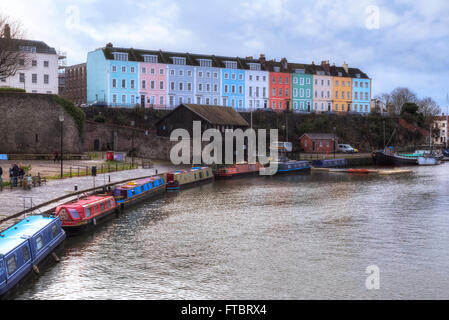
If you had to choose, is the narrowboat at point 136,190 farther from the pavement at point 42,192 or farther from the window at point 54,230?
the window at point 54,230

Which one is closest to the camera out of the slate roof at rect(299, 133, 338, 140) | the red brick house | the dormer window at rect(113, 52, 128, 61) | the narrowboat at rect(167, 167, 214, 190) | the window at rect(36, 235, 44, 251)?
the window at rect(36, 235, 44, 251)

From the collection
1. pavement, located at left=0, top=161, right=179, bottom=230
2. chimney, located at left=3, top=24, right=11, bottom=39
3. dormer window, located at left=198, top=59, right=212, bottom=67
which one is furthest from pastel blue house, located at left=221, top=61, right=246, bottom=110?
pavement, located at left=0, top=161, right=179, bottom=230

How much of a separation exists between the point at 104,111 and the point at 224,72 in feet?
71.6

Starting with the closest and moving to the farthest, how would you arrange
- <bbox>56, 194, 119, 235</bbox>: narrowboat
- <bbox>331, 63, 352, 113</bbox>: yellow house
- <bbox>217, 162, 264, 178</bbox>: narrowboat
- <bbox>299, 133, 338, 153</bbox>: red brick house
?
<bbox>56, 194, 119, 235</bbox>: narrowboat
<bbox>217, 162, 264, 178</bbox>: narrowboat
<bbox>299, 133, 338, 153</bbox>: red brick house
<bbox>331, 63, 352, 113</bbox>: yellow house

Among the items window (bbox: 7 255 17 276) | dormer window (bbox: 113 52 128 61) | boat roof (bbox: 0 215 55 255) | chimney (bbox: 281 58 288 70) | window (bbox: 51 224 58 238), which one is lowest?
window (bbox: 7 255 17 276)

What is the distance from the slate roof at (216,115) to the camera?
55.9m

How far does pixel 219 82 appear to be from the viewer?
7719cm

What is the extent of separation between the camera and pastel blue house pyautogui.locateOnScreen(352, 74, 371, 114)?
9238 cm

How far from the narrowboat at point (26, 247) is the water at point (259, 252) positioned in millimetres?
501

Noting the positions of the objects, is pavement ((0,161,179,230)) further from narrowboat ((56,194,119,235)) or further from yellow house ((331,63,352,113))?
yellow house ((331,63,352,113))

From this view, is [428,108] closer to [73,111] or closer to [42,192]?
[73,111]

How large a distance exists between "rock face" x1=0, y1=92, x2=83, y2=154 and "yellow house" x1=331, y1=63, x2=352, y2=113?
54782mm

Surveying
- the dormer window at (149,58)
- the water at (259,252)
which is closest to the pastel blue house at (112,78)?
the dormer window at (149,58)
